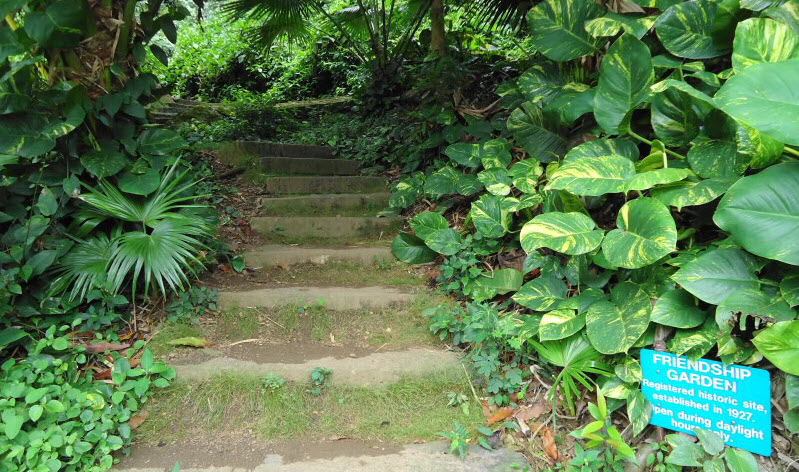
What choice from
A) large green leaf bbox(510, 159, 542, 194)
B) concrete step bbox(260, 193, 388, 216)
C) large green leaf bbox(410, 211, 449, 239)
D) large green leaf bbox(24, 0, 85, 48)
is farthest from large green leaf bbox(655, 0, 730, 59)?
large green leaf bbox(24, 0, 85, 48)

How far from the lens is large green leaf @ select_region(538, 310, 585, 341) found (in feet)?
5.88

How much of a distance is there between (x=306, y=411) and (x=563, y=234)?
1266 millimetres

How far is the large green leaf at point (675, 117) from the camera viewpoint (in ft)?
5.93

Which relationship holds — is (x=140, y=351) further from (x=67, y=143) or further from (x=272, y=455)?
(x=67, y=143)

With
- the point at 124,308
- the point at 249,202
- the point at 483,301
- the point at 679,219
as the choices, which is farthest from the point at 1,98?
the point at 679,219

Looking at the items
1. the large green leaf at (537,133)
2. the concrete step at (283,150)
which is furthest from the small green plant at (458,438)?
the concrete step at (283,150)

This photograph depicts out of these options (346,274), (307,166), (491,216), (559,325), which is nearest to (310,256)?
(346,274)

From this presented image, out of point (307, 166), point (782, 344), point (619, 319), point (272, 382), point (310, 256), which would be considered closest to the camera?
point (782, 344)

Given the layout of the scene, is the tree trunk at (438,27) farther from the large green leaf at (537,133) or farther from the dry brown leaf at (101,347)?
the dry brown leaf at (101,347)

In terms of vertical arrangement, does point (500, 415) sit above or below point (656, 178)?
below

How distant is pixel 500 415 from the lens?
73.8 inches

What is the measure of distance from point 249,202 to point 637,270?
281 centimetres

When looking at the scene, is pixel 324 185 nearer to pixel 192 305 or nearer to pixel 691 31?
pixel 192 305

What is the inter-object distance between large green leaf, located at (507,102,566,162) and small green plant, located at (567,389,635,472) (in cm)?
132
